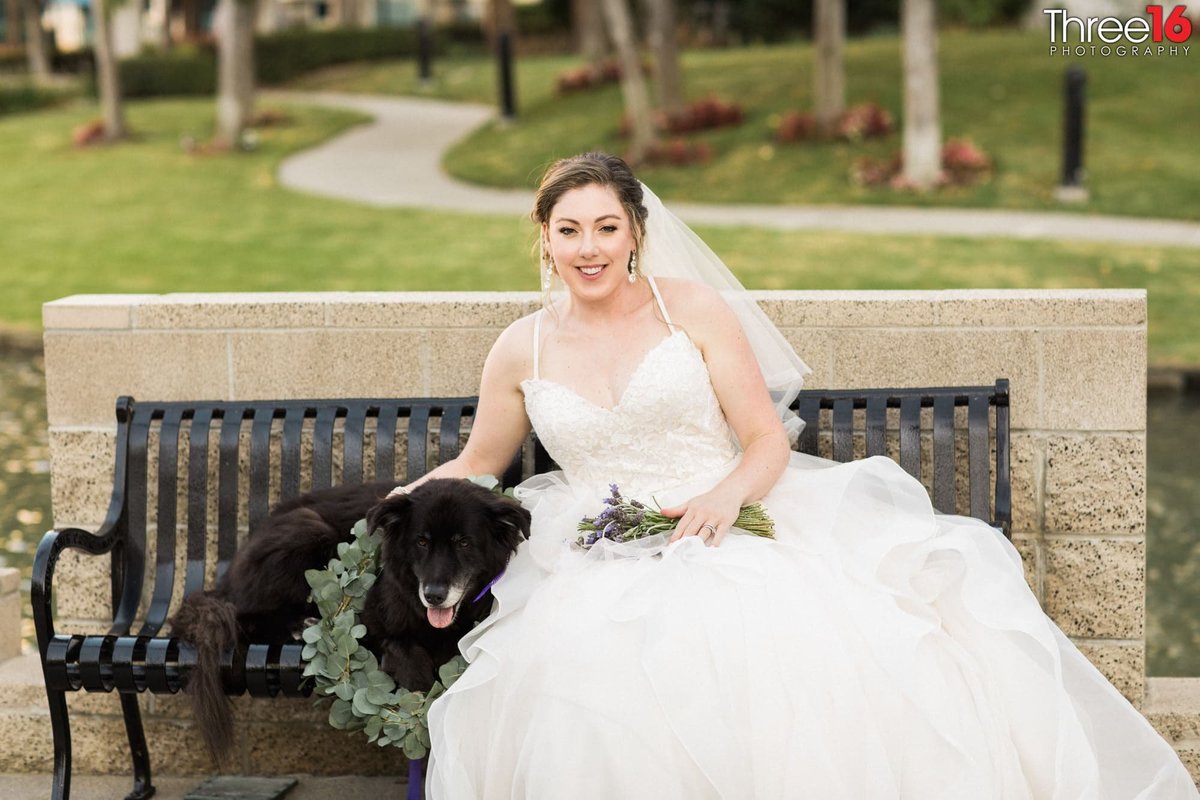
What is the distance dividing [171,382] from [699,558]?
2044 mm

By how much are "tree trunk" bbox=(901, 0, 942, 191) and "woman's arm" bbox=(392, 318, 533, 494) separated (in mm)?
14370

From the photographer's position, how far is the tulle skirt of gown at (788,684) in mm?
3234

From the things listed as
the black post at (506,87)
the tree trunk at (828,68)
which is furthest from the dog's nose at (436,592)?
the black post at (506,87)

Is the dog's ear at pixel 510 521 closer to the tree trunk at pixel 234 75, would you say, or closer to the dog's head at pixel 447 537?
the dog's head at pixel 447 537

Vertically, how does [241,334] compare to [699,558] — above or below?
above

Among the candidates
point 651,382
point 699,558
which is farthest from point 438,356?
point 699,558

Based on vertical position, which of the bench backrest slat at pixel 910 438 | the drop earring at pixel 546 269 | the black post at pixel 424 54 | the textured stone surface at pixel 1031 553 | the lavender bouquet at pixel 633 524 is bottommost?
the textured stone surface at pixel 1031 553

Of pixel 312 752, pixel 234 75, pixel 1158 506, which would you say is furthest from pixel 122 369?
pixel 234 75

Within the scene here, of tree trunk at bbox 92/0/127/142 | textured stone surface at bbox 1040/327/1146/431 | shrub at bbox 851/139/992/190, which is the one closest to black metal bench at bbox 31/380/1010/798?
textured stone surface at bbox 1040/327/1146/431

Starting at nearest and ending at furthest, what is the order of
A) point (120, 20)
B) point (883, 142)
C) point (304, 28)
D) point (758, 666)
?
point (758, 666) < point (883, 142) < point (304, 28) < point (120, 20)

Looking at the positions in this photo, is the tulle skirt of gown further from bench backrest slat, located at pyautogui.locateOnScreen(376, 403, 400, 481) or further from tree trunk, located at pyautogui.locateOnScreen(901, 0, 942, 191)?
tree trunk, located at pyautogui.locateOnScreen(901, 0, 942, 191)

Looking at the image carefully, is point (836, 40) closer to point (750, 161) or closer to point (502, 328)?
point (750, 161)

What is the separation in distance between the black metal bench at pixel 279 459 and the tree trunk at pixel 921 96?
45.3 feet

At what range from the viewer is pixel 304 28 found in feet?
132
